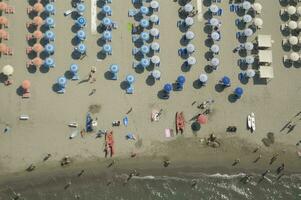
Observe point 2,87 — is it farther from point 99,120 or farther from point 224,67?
point 224,67

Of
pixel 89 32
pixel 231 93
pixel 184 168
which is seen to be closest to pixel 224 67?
pixel 231 93

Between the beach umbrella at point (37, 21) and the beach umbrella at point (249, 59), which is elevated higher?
the beach umbrella at point (37, 21)

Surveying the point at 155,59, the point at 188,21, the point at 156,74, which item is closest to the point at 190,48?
the point at 188,21

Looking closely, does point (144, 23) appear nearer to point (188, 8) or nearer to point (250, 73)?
point (188, 8)

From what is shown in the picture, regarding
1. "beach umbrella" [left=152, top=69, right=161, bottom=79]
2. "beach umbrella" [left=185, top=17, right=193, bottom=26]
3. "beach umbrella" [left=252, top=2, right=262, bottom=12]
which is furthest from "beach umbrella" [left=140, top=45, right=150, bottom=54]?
"beach umbrella" [left=252, top=2, right=262, bottom=12]

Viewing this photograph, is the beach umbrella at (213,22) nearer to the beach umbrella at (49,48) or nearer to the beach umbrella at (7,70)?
the beach umbrella at (49,48)

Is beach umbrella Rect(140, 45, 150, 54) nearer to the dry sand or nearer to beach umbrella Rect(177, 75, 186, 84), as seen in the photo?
the dry sand

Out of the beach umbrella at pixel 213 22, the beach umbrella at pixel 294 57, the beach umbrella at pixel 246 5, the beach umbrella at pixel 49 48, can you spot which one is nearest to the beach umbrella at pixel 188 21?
the beach umbrella at pixel 213 22
